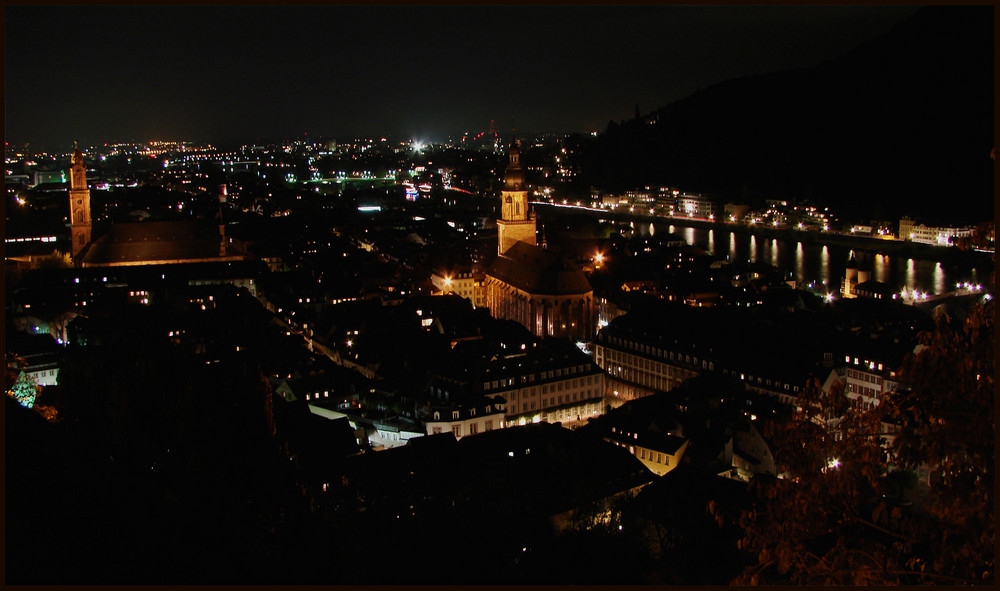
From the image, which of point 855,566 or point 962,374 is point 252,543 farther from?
point 962,374

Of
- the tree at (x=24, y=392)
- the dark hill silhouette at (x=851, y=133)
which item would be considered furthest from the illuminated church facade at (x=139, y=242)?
the dark hill silhouette at (x=851, y=133)

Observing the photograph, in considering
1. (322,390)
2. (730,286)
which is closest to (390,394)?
(322,390)

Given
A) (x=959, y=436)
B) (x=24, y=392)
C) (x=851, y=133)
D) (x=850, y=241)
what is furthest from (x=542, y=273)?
(x=851, y=133)

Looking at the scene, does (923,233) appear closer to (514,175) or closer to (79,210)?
(514,175)

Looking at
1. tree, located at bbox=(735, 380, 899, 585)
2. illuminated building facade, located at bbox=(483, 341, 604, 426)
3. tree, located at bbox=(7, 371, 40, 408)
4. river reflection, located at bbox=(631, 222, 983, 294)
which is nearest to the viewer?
tree, located at bbox=(735, 380, 899, 585)

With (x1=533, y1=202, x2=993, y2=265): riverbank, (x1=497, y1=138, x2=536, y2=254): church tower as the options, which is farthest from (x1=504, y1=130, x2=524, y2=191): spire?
(x1=533, y1=202, x2=993, y2=265): riverbank

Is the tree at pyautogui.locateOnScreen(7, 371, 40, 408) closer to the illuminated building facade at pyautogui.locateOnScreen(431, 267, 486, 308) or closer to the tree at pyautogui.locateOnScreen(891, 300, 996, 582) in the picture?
the tree at pyautogui.locateOnScreen(891, 300, 996, 582)

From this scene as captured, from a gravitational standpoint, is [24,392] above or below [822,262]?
above

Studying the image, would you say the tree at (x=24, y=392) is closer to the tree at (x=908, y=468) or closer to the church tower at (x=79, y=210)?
the tree at (x=908, y=468)
